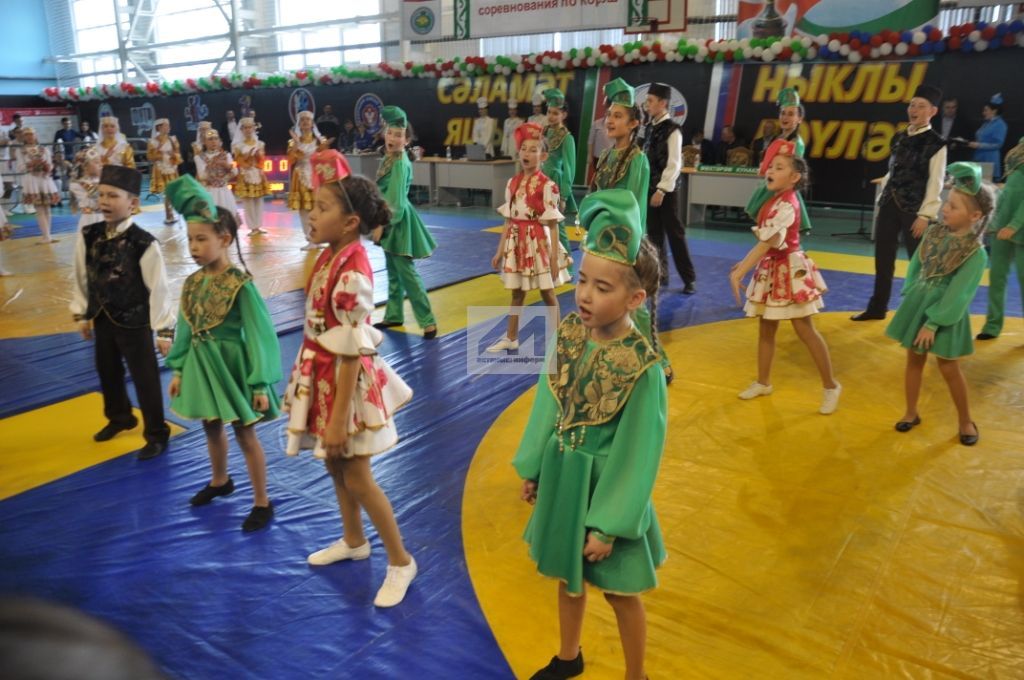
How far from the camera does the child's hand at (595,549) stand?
213 cm

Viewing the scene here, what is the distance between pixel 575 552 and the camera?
2.22m

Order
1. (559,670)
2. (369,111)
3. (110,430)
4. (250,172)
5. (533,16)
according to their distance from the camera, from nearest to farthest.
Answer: (559,670)
(110,430)
(250,172)
(533,16)
(369,111)

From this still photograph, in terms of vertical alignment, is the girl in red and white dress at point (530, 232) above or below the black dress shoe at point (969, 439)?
above

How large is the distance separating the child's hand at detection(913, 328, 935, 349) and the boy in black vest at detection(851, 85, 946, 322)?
5.71ft

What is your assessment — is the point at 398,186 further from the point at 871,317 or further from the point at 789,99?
the point at 871,317

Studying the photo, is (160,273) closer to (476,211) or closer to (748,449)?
(748,449)

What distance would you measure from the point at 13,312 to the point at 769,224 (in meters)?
6.92

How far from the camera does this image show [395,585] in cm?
304

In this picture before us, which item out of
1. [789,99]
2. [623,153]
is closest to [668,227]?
[789,99]

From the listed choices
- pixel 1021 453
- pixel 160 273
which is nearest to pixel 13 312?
pixel 160 273

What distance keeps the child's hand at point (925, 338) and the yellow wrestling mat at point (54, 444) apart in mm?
4370

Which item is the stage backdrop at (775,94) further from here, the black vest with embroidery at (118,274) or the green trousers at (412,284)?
the black vest with embroidery at (118,274)

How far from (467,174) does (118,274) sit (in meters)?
11.1

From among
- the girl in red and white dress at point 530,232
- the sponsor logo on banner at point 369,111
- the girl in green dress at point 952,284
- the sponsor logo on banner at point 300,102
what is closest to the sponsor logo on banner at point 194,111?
the sponsor logo on banner at point 300,102
